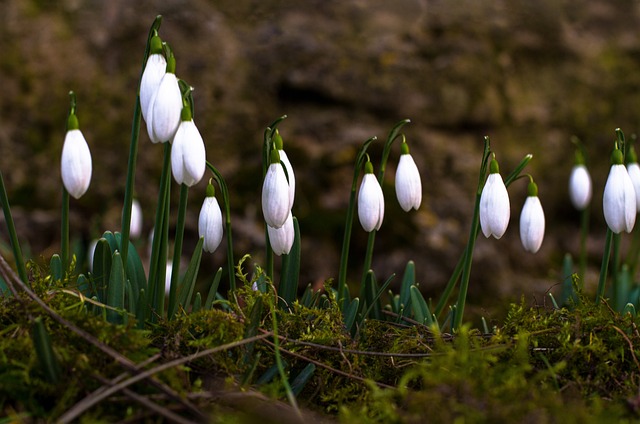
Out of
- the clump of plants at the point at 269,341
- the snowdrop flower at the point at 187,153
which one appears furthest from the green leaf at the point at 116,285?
the snowdrop flower at the point at 187,153

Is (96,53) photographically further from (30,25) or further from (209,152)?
(209,152)

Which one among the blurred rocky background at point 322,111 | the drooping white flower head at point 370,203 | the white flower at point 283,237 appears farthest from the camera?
the blurred rocky background at point 322,111

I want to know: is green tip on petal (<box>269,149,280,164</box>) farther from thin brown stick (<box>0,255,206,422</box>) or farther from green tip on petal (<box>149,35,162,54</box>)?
thin brown stick (<box>0,255,206,422</box>)

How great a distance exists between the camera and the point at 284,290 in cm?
161

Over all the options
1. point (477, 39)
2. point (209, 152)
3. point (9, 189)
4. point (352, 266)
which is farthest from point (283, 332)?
point (477, 39)

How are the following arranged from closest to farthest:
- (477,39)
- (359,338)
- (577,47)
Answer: (359,338) → (477,39) → (577,47)

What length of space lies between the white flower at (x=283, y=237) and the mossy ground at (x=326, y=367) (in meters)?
0.15

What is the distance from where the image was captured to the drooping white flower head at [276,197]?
1404 mm

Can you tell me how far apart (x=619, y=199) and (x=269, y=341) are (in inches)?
33.7

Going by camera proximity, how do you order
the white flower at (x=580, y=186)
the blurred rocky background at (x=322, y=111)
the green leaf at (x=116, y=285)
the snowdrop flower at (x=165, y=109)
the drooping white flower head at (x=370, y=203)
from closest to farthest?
the snowdrop flower at (x=165, y=109) < the green leaf at (x=116, y=285) < the drooping white flower head at (x=370, y=203) < the white flower at (x=580, y=186) < the blurred rocky background at (x=322, y=111)

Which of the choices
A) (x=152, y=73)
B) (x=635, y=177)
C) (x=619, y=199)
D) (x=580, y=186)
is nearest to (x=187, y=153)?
(x=152, y=73)

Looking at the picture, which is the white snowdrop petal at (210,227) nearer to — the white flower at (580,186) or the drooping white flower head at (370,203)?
the drooping white flower head at (370,203)

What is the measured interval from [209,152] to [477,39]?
64.8 inches

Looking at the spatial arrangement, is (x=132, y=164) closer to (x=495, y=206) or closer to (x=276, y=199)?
(x=276, y=199)
